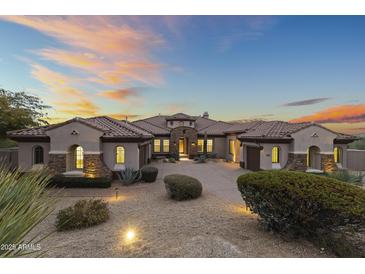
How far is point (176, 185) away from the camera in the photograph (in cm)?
734

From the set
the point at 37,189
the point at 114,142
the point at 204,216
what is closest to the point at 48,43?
the point at 114,142

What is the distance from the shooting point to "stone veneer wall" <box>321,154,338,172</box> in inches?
467

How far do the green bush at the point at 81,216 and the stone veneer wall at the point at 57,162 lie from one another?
583 centimetres

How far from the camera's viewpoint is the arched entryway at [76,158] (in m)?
10.4

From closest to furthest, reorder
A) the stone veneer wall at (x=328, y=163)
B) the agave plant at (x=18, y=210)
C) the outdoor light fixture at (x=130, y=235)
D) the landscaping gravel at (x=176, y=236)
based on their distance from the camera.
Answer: the agave plant at (x=18, y=210) → the landscaping gravel at (x=176, y=236) → the outdoor light fixture at (x=130, y=235) → the stone veneer wall at (x=328, y=163)

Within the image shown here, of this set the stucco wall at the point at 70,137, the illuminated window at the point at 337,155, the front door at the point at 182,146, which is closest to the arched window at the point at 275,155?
the illuminated window at the point at 337,155

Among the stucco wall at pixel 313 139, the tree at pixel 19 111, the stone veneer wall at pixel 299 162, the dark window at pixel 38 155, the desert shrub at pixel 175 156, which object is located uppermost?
the tree at pixel 19 111

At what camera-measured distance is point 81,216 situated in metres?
5.11

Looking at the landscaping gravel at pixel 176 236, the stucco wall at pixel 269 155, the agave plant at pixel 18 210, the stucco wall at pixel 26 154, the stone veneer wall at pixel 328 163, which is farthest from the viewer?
the stucco wall at pixel 269 155

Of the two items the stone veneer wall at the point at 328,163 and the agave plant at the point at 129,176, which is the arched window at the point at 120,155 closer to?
the agave plant at the point at 129,176

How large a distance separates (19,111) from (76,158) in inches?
271

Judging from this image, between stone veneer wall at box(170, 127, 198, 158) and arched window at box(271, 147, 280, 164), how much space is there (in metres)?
10.0

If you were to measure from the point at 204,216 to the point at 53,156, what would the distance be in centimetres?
982

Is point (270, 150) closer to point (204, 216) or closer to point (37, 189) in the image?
point (204, 216)
